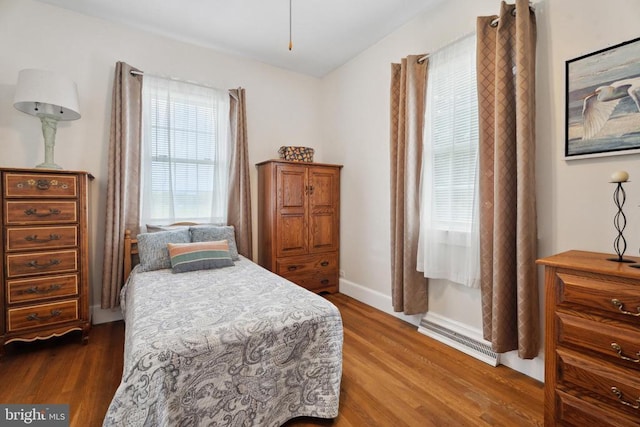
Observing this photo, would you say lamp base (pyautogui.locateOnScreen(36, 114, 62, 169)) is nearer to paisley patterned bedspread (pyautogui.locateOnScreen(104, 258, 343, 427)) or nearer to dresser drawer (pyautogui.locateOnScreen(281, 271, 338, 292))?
paisley patterned bedspread (pyautogui.locateOnScreen(104, 258, 343, 427))

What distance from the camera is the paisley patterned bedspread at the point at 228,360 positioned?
1.12 m

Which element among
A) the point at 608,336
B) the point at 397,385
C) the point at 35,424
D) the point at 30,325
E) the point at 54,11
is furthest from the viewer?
the point at 54,11

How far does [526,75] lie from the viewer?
5.71ft

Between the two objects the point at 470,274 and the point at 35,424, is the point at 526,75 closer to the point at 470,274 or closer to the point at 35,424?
the point at 470,274

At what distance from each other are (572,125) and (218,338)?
2210mm

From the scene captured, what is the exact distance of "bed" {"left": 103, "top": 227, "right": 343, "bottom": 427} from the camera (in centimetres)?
112

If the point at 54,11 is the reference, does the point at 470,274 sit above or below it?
below

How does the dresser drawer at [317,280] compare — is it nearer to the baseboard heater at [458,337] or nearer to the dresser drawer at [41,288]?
the baseboard heater at [458,337]

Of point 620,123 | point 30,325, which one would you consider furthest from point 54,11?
point 620,123

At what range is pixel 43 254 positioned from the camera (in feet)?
6.95

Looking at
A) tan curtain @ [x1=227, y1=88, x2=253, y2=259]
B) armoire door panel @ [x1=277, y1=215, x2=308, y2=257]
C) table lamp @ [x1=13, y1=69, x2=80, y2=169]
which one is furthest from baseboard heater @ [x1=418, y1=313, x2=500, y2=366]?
table lamp @ [x1=13, y1=69, x2=80, y2=169]

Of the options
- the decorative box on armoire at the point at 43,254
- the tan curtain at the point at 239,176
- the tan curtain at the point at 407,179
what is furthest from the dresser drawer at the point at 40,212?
the tan curtain at the point at 407,179

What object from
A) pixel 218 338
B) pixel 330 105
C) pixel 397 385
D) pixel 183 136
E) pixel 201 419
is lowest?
pixel 397 385

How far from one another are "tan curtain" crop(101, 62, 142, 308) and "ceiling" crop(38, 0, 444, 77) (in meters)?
0.49
